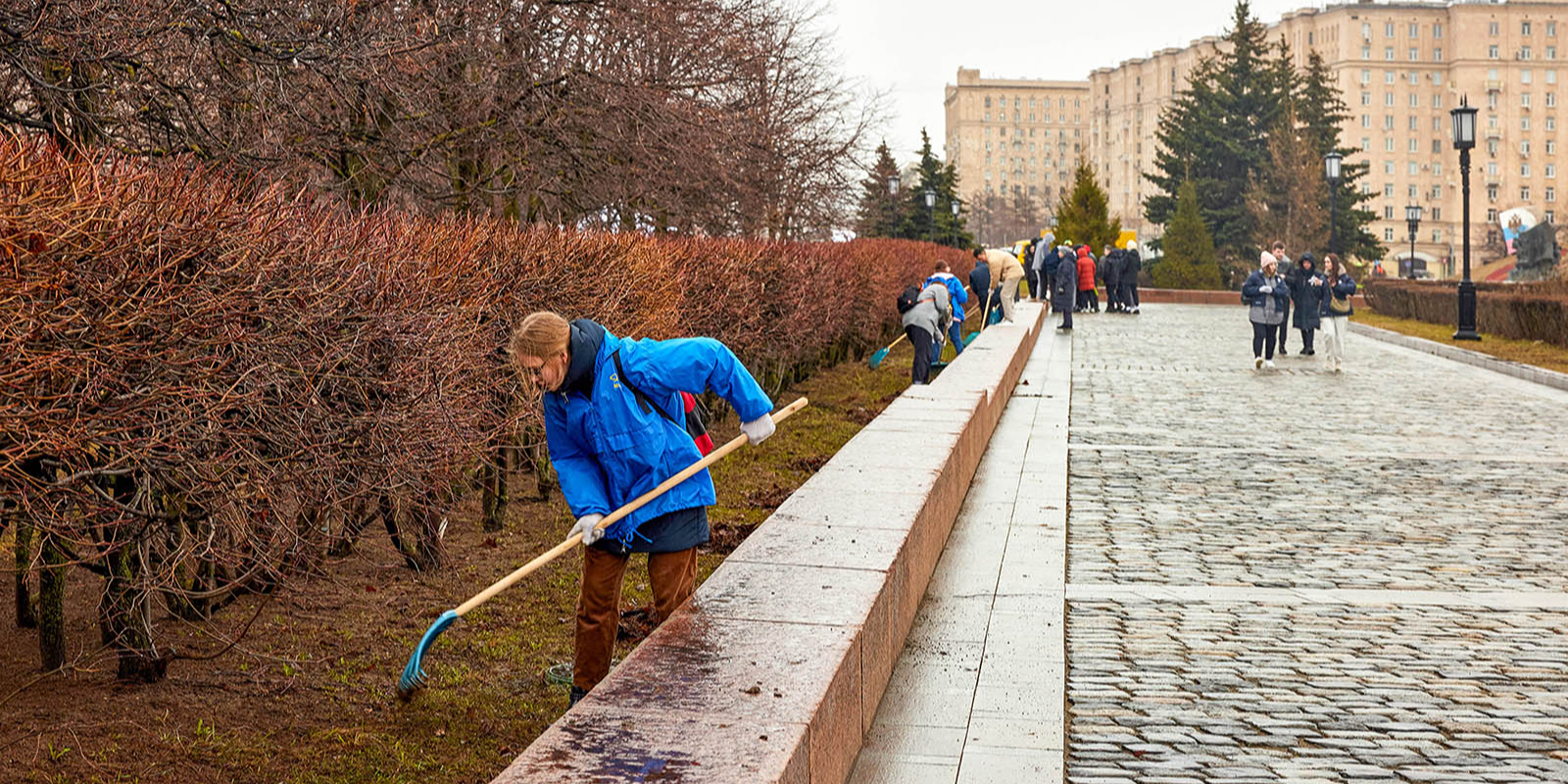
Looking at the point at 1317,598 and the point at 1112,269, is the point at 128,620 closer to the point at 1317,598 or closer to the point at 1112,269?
the point at 1317,598

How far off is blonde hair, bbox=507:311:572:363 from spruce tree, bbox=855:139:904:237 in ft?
78.8

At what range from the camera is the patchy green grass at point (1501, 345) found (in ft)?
76.8

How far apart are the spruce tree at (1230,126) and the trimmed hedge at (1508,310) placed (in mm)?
36557

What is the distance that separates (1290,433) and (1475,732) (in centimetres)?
944

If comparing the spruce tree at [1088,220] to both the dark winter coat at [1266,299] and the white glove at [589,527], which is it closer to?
the dark winter coat at [1266,299]

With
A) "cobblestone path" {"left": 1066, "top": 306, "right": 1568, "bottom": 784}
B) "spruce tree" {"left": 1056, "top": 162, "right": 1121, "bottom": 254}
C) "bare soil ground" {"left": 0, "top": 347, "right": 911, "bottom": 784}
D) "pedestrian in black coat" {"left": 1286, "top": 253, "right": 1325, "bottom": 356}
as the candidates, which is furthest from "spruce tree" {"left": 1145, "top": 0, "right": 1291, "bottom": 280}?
"bare soil ground" {"left": 0, "top": 347, "right": 911, "bottom": 784}

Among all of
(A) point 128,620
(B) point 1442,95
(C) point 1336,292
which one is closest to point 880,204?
(C) point 1336,292

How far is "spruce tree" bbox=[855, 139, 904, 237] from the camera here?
3491cm

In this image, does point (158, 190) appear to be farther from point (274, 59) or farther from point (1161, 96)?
point (1161, 96)

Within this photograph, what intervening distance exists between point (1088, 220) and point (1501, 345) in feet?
142

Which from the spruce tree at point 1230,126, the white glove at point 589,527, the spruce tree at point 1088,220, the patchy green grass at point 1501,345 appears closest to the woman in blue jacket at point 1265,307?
the patchy green grass at point 1501,345

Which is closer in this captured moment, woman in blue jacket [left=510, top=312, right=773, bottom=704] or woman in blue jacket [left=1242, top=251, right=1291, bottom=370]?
woman in blue jacket [left=510, top=312, right=773, bottom=704]

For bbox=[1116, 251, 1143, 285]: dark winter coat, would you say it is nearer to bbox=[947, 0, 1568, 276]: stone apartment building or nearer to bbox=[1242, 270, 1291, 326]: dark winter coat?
bbox=[1242, 270, 1291, 326]: dark winter coat

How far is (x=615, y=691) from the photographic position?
14.8 feet
